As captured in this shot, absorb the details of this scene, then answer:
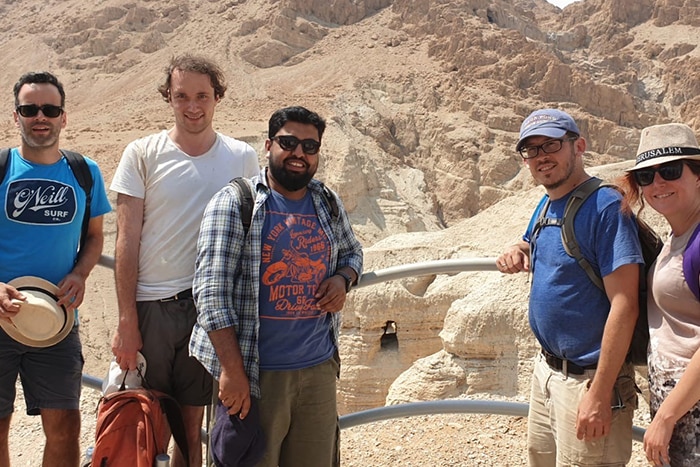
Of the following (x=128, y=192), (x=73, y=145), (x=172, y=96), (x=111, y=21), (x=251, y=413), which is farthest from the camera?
(x=111, y=21)

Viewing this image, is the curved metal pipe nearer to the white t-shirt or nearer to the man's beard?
the white t-shirt

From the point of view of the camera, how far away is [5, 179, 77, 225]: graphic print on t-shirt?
3.49 m

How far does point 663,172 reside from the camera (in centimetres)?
279

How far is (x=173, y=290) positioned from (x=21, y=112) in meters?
1.30

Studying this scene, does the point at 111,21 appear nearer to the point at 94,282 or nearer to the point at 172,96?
the point at 94,282

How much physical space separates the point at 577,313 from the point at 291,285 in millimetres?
1258

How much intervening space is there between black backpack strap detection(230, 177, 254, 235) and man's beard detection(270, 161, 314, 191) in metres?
0.14

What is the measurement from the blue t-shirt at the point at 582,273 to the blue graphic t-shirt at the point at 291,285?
1014 millimetres

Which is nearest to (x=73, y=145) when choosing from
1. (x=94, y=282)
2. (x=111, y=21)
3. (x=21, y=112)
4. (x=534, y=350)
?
(x=94, y=282)

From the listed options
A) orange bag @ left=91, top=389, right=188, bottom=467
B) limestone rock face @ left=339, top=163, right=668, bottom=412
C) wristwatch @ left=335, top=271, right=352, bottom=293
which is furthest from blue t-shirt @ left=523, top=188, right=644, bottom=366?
limestone rock face @ left=339, top=163, right=668, bottom=412

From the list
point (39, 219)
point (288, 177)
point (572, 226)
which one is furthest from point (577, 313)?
point (39, 219)

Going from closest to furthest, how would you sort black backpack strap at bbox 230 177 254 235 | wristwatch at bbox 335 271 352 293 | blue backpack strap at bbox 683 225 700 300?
blue backpack strap at bbox 683 225 700 300
black backpack strap at bbox 230 177 254 235
wristwatch at bbox 335 271 352 293

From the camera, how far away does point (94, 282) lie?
24375 millimetres

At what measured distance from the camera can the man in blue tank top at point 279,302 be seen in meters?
2.94
